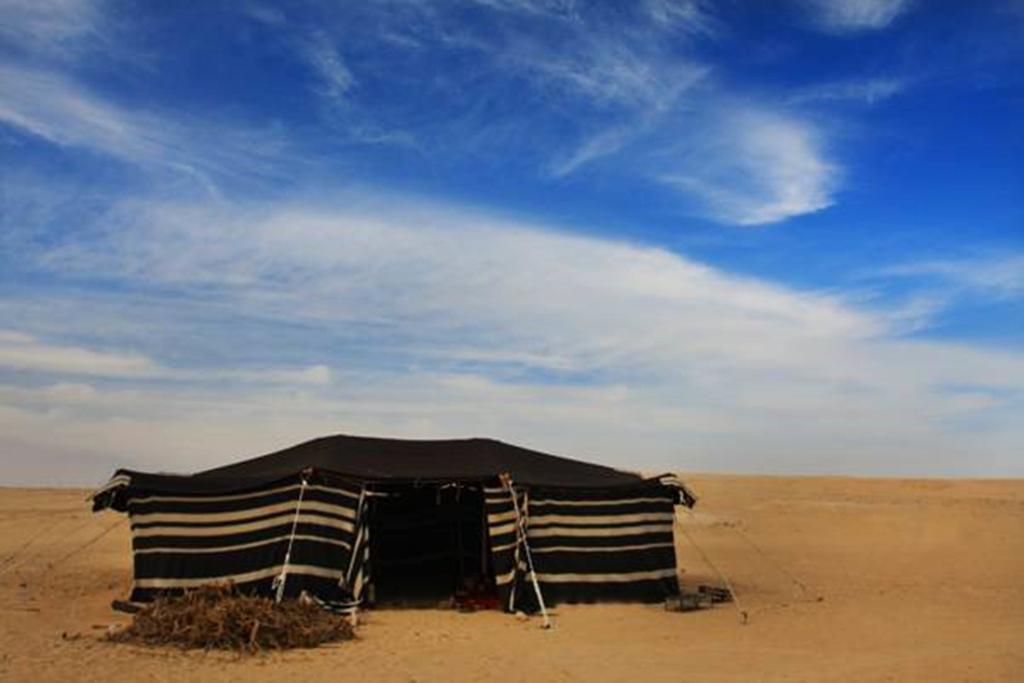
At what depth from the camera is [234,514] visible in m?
15.4

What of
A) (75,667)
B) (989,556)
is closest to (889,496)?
(989,556)

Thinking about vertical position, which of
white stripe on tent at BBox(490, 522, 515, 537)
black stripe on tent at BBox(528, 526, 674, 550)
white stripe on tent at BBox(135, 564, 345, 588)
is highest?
white stripe on tent at BBox(490, 522, 515, 537)

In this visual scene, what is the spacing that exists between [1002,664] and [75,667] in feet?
32.8

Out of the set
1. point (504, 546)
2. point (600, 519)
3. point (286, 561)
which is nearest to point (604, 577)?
point (600, 519)

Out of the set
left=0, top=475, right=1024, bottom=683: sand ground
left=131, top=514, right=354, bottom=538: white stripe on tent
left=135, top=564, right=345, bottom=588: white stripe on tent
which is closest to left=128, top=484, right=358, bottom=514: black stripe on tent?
left=131, top=514, right=354, bottom=538: white stripe on tent

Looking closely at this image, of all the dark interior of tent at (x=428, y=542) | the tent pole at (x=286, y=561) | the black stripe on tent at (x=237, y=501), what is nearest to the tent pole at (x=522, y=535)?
the dark interior of tent at (x=428, y=542)

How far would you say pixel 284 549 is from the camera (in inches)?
588

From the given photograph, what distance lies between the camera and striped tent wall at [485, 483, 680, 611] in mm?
15812

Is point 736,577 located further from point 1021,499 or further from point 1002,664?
point 1021,499

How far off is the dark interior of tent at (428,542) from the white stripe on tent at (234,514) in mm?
2403

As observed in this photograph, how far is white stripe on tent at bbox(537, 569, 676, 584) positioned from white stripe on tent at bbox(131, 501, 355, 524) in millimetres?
3240

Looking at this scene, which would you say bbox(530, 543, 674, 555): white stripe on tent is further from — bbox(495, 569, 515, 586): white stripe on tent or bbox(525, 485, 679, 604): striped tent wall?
bbox(495, 569, 515, 586): white stripe on tent

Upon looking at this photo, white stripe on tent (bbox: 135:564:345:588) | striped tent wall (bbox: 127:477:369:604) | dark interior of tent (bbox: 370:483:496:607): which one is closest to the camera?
white stripe on tent (bbox: 135:564:345:588)

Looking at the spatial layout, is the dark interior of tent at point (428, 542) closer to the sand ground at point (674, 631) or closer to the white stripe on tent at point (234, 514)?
the sand ground at point (674, 631)
